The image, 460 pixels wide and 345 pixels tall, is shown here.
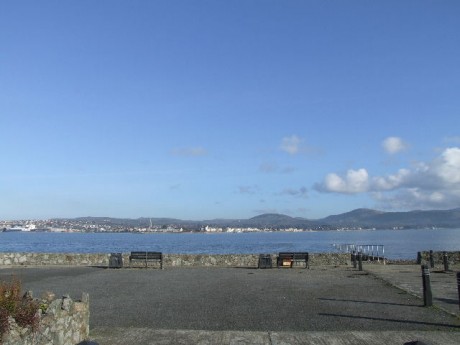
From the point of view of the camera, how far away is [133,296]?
1408 cm

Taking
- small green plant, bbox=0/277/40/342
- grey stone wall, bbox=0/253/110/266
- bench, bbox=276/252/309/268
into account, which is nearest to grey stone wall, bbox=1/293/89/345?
small green plant, bbox=0/277/40/342

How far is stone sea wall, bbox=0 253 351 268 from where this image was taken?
25.7 m

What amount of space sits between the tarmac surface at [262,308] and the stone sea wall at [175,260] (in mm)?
5568

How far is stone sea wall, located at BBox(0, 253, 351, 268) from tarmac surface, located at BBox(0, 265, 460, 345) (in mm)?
5568

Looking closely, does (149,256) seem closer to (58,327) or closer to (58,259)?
(58,259)

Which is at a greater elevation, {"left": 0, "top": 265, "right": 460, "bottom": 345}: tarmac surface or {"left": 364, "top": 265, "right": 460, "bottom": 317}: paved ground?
{"left": 364, "top": 265, "right": 460, "bottom": 317}: paved ground

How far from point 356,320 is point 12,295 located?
697 cm

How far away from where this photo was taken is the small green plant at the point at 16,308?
21.1 ft

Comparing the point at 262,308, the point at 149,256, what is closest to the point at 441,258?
the point at 149,256

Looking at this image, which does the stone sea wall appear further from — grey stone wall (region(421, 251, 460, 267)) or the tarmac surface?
the tarmac surface

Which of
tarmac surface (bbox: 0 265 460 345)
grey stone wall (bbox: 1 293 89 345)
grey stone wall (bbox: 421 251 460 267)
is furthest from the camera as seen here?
grey stone wall (bbox: 421 251 460 267)

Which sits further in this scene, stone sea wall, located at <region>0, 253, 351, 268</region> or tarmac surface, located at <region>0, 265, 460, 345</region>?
stone sea wall, located at <region>0, 253, 351, 268</region>

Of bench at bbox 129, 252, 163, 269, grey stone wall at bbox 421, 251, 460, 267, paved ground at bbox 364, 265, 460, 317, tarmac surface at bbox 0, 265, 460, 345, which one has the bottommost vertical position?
tarmac surface at bbox 0, 265, 460, 345

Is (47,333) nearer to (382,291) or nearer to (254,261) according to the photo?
(382,291)
